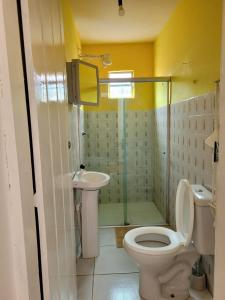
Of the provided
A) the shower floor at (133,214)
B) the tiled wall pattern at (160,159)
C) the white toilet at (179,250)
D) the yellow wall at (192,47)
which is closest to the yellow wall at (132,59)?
the tiled wall pattern at (160,159)

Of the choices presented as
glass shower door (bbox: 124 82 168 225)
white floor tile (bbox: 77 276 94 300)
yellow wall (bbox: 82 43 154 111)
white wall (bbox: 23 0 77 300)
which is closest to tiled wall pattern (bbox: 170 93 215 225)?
glass shower door (bbox: 124 82 168 225)

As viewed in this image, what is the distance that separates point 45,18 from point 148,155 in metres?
2.82

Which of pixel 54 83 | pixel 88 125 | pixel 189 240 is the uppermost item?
pixel 54 83

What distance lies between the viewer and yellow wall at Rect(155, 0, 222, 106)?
1.67 metres

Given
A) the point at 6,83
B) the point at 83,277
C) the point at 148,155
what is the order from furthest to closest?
1. the point at 148,155
2. the point at 83,277
3. the point at 6,83

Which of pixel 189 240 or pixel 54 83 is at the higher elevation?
pixel 54 83

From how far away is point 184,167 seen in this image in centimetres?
239

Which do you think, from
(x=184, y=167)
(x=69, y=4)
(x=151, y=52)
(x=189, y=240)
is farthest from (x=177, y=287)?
(x=151, y=52)

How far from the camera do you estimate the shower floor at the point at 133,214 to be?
3.15 metres

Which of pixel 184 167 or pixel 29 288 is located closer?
pixel 29 288

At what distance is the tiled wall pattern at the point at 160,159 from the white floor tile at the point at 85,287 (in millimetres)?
1468

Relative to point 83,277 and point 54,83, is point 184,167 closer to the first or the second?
point 83,277

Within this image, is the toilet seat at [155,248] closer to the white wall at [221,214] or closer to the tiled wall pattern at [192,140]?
the tiled wall pattern at [192,140]

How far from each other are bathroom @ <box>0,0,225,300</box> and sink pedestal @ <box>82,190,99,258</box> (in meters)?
0.03
